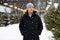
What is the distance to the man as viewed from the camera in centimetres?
629

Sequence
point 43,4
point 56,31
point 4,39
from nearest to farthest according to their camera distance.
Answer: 1. point 56,31
2. point 4,39
3. point 43,4

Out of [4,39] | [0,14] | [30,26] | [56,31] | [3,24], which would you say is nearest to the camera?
[30,26]

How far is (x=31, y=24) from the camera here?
20.7 feet

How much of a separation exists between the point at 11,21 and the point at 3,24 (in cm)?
309

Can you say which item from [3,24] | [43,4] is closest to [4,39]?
[3,24]

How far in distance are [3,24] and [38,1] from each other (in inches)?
1377

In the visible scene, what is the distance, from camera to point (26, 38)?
6414 mm

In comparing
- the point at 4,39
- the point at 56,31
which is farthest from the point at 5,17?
the point at 56,31

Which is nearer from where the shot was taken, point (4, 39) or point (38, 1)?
point (4, 39)

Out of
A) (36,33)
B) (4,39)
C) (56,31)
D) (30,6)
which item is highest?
(30,6)

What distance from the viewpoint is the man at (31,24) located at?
6289 millimetres

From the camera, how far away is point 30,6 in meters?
6.36

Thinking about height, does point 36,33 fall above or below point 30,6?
below

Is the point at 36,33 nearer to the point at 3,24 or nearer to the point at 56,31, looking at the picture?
the point at 56,31
